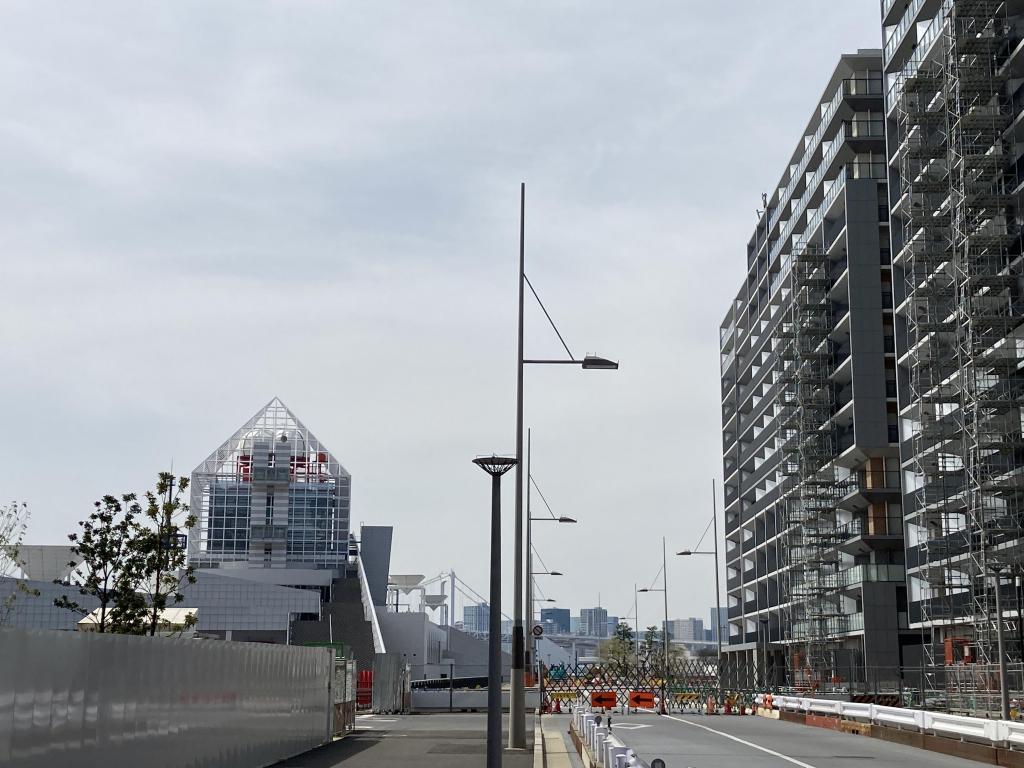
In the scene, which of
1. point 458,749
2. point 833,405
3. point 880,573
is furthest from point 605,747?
point 833,405

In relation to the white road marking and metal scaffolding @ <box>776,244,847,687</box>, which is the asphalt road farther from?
metal scaffolding @ <box>776,244,847,687</box>

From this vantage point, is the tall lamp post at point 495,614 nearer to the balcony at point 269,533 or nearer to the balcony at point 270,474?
the balcony at point 270,474

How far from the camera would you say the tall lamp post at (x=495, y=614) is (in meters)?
15.2

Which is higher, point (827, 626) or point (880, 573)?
point (880, 573)

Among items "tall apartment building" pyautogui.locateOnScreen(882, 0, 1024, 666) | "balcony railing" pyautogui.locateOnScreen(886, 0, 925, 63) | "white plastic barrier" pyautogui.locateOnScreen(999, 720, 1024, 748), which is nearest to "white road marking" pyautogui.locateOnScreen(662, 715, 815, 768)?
"white plastic barrier" pyautogui.locateOnScreen(999, 720, 1024, 748)

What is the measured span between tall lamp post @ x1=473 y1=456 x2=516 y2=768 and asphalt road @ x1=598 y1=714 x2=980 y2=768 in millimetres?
8054

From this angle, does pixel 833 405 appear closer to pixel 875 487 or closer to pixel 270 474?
pixel 875 487

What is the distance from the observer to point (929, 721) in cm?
2756

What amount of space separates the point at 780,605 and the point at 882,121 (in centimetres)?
3729

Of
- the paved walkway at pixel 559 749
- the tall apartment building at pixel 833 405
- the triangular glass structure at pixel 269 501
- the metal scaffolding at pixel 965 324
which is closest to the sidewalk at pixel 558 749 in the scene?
the paved walkway at pixel 559 749

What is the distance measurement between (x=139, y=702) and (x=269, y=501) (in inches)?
4890

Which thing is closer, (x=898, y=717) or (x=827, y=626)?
(x=898, y=717)

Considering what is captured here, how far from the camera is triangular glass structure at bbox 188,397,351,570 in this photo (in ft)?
448

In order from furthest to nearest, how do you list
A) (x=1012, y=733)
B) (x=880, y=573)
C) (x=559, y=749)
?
(x=880, y=573)
(x=559, y=749)
(x=1012, y=733)
